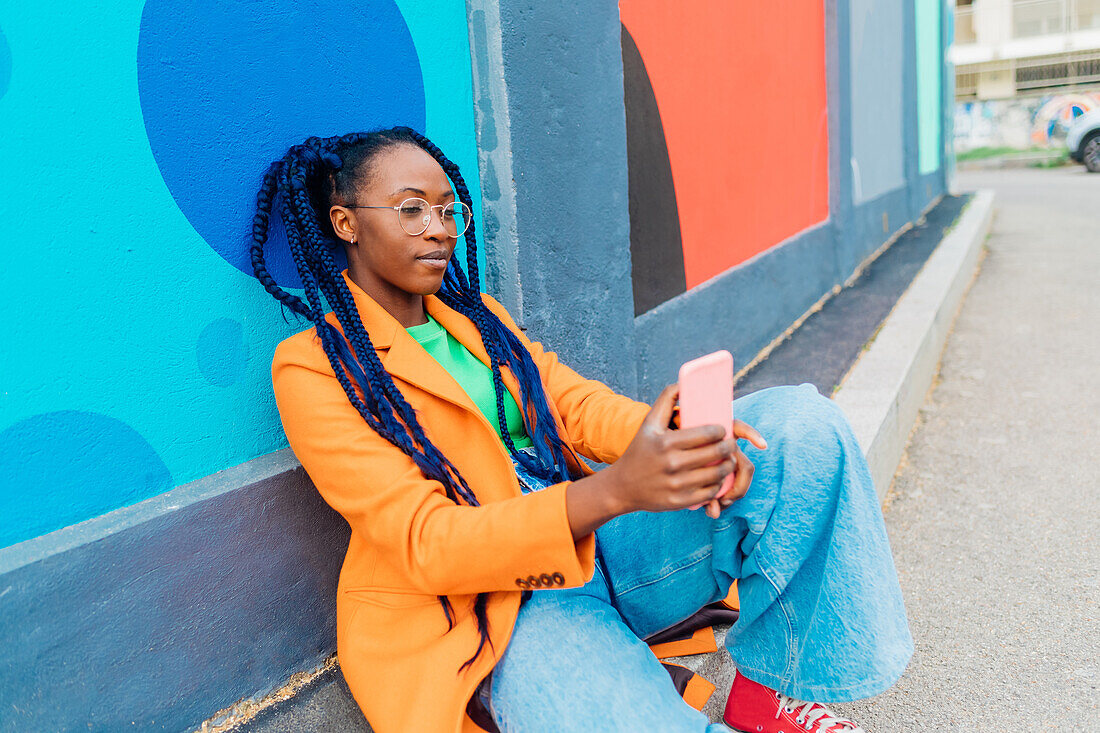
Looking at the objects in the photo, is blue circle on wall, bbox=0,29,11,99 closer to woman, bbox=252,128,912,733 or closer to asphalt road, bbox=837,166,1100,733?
woman, bbox=252,128,912,733

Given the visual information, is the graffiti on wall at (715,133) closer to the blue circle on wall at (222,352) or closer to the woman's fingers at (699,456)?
the blue circle on wall at (222,352)

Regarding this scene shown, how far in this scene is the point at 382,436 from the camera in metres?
1.68

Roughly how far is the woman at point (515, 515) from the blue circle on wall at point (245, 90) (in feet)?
0.30

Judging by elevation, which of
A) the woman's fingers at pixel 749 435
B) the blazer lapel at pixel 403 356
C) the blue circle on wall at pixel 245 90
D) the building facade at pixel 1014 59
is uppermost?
the building facade at pixel 1014 59

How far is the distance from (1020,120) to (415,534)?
32.8 meters

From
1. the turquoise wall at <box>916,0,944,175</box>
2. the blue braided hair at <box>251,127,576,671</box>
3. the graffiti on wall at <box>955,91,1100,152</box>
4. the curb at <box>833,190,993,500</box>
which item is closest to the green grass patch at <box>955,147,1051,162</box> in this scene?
the graffiti on wall at <box>955,91,1100,152</box>

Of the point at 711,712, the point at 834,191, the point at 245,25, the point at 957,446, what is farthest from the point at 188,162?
the point at 834,191

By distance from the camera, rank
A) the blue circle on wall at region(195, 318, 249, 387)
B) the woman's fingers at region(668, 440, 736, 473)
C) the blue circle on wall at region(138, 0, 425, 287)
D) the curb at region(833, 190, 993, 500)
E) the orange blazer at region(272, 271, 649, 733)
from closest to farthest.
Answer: the woman's fingers at region(668, 440, 736, 473)
the orange blazer at region(272, 271, 649, 733)
the blue circle on wall at region(138, 0, 425, 287)
the blue circle on wall at region(195, 318, 249, 387)
the curb at region(833, 190, 993, 500)

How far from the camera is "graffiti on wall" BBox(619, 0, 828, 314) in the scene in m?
3.86

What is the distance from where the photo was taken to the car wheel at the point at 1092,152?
20938 millimetres

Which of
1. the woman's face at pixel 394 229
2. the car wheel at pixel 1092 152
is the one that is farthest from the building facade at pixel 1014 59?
the woman's face at pixel 394 229

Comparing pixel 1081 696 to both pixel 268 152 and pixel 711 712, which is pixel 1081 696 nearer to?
pixel 711 712

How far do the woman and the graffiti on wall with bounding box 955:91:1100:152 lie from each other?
29.5m

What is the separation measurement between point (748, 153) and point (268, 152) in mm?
3797
